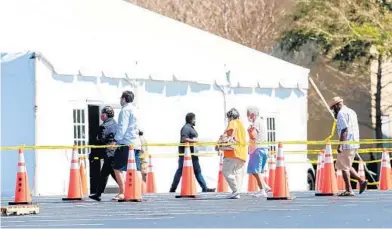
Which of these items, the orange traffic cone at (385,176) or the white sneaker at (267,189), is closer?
the white sneaker at (267,189)

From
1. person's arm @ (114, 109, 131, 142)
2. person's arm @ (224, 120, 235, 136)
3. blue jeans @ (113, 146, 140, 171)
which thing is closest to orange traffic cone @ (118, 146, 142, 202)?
blue jeans @ (113, 146, 140, 171)

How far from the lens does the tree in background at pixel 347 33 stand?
→ 4669 cm

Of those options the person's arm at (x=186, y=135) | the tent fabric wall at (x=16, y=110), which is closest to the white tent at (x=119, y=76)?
the tent fabric wall at (x=16, y=110)

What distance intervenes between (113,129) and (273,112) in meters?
12.3

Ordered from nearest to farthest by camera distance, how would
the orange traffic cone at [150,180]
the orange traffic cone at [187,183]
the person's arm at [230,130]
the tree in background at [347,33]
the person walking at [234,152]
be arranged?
the person walking at [234,152]
the person's arm at [230,130]
the orange traffic cone at [187,183]
the orange traffic cone at [150,180]
the tree in background at [347,33]

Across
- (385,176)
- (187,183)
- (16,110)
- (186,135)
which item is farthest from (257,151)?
(16,110)

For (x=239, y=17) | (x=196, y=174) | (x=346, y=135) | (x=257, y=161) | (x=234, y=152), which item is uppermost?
(x=239, y=17)

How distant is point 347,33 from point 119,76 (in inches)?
711

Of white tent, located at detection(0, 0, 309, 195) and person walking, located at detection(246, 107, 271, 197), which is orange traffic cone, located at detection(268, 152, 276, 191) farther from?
white tent, located at detection(0, 0, 309, 195)

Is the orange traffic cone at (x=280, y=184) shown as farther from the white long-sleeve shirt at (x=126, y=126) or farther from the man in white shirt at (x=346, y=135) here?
the white long-sleeve shirt at (x=126, y=126)

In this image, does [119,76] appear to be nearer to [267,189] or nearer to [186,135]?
[186,135]

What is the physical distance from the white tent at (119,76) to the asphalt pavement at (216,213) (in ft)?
12.8

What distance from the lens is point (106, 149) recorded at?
80.4ft

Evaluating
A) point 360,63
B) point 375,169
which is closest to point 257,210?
point 375,169
